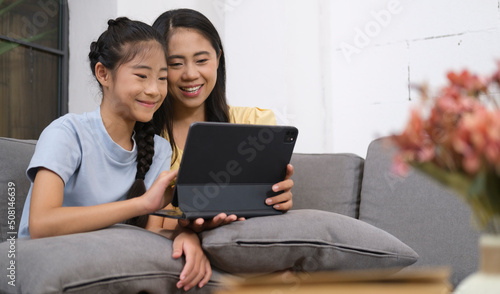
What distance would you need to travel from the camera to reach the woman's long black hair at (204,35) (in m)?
1.82

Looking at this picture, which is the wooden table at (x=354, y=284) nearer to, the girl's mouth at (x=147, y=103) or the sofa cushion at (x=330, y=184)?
the girl's mouth at (x=147, y=103)

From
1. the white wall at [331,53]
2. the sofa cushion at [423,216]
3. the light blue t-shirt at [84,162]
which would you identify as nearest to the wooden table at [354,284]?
the light blue t-shirt at [84,162]

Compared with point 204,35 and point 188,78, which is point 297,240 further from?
point 204,35

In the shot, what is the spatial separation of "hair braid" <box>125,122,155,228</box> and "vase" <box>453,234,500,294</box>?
Answer: 1.12m

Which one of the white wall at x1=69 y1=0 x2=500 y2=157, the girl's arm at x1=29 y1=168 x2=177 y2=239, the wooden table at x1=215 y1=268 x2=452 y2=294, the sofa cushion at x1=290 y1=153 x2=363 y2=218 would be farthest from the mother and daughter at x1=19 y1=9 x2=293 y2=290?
the white wall at x1=69 y1=0 x2=500 y2=157

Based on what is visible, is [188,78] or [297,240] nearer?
[297,240]

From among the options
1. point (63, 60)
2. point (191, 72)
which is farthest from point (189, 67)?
point (63, 60)

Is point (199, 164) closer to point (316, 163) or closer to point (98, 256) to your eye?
point (98, 256)

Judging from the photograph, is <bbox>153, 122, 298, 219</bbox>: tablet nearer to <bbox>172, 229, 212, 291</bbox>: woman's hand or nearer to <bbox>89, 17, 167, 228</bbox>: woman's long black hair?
<bbox>172, 229, 212, 291</bbox>: woman's hand

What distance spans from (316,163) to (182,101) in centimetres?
48

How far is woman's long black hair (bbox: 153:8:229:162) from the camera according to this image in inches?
71.6

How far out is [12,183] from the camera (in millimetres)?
1516

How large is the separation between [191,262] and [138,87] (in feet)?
1.80

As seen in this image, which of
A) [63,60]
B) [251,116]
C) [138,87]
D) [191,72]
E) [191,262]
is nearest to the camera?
[191,262]
